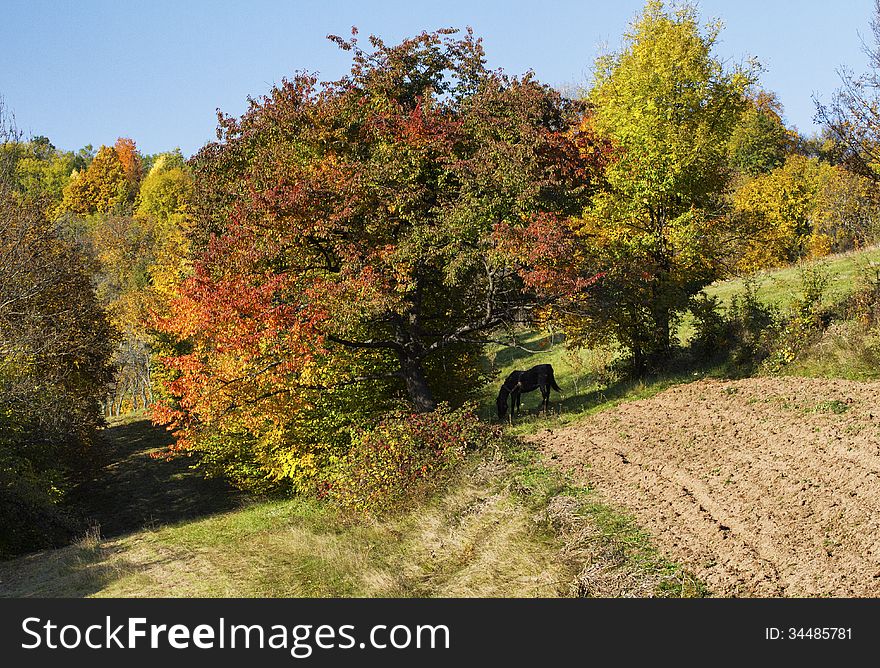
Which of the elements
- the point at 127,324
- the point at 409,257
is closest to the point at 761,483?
the point at 409,257

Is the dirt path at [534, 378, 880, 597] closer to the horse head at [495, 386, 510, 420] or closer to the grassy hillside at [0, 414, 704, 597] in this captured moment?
the grassy hillside at [0, 414, 704, 597]

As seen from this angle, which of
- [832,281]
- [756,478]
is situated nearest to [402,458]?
[756,478]

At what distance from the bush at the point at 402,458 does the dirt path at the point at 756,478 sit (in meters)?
2.01

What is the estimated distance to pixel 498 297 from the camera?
66.9 feet

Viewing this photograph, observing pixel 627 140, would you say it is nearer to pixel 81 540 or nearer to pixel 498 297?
pixel 498 297

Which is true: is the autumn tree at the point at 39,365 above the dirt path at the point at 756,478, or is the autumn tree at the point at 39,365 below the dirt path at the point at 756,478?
above

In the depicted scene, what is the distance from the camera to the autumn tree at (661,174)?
2236 centimetres

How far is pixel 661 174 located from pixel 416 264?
8.28 m

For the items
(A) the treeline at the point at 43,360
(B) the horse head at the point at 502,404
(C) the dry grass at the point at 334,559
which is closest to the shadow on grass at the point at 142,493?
(A) the treeline at the point at 43,360

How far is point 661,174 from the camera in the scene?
22469 mm

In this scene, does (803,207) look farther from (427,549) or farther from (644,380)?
(427,549)

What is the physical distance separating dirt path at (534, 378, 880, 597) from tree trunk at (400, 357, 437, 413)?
3581 millimetres
